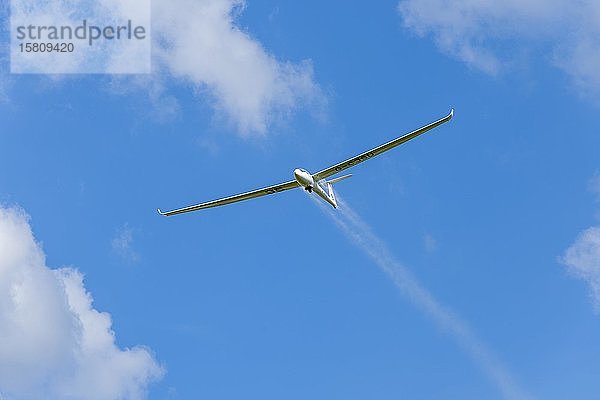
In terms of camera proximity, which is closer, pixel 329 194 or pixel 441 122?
pixel 441 122

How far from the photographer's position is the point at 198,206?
18550 centimetres

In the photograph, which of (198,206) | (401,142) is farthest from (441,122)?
(198,206)

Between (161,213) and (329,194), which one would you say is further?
(161,213)

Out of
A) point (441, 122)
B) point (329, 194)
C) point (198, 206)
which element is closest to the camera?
point (441, 122)

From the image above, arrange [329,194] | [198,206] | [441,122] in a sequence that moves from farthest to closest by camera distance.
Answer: [198,206] → [329,194] → [441,122]

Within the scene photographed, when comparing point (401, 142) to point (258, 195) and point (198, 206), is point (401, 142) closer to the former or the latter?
point (258, 195)

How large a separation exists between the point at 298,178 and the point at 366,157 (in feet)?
38.4

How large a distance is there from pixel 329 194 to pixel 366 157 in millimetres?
9448

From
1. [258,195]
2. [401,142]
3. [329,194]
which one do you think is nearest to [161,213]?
[258,195]

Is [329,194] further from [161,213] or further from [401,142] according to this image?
[161,213]

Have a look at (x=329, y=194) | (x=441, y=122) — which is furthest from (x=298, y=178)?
(x=441, y=122)

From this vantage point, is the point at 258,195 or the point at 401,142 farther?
the point at 258,195

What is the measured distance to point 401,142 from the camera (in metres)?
166

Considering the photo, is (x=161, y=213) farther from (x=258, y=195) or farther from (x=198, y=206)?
(x=258, y=195)
